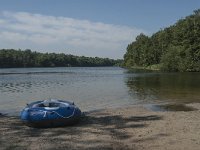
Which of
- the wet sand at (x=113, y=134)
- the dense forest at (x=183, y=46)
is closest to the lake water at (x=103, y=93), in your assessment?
the wet sand at (x=113, y=134)

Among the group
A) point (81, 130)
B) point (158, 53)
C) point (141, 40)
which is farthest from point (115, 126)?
point (141, 40)

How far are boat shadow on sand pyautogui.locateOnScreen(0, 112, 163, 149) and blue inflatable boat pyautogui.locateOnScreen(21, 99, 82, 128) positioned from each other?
427 millimetres

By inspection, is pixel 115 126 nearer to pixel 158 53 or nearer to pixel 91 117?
pixel 91 117

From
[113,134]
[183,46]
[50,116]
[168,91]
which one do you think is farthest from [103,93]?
[183,46]

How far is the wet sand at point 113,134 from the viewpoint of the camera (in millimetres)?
15836

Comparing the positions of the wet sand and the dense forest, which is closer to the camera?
the wet sand

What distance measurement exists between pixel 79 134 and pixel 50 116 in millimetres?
3044

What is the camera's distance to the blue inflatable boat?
20.7 m

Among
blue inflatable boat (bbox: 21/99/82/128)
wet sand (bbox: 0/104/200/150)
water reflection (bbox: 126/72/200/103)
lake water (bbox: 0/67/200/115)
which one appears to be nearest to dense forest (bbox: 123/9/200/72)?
lake water (bbox: 0/67/200/115)

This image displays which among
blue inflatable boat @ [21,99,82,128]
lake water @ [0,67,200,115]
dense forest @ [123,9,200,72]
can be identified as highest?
dense forest @ [123,9,200,72]

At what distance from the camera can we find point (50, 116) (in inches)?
819

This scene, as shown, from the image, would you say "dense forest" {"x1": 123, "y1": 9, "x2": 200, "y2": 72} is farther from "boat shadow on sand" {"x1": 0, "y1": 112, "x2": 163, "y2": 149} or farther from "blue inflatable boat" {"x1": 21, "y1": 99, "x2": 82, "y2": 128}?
"blue inflatable boat" {"x1": 21, "y1": 99, "x2": 82, "y2": 128}

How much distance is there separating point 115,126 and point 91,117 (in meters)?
4.28

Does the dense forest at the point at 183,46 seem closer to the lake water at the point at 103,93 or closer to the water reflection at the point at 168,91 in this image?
the lake water at the point at 103,93
